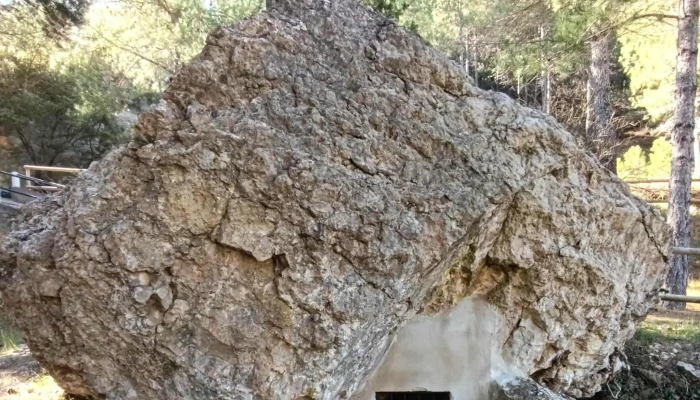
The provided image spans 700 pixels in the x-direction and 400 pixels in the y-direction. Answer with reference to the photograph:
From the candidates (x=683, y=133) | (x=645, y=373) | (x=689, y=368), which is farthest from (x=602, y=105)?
(x=645, y=373)

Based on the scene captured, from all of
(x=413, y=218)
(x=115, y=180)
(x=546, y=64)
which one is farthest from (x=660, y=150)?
(x=115, y=180)

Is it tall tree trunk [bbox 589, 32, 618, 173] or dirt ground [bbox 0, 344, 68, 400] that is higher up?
tall tree trunk [bbox 589, 32, 618, 173]

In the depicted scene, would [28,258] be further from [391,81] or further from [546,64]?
[546,64]

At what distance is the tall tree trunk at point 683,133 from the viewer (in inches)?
303

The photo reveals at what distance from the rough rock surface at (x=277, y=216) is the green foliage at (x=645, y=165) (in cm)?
1152

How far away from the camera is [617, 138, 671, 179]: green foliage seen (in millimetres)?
14180

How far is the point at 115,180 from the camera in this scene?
341cm

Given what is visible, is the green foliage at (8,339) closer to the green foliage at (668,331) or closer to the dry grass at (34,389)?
the dry grass at (34,389)

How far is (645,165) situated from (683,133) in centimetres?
719

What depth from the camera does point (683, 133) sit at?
783 centimetres

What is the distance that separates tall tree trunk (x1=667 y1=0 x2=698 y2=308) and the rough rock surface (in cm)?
490

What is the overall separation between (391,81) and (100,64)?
11792mm

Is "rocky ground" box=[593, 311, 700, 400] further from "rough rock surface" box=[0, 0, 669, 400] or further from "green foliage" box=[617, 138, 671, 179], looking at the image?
"green foliage" box=[617, 138, 671, 179]

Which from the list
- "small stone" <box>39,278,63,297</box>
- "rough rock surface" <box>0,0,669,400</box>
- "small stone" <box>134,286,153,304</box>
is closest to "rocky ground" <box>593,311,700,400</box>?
"rough rock surface" <box>0,0,669,400</box>
